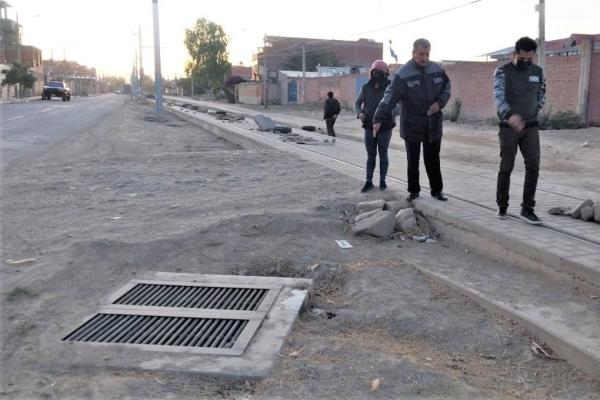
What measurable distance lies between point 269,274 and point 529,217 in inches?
94.6

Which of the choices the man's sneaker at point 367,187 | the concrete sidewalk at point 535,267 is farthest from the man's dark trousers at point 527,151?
the man's sneaker at point 367,187

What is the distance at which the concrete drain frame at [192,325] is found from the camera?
3113 millimetres

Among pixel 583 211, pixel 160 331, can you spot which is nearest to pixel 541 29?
pixel 583 211

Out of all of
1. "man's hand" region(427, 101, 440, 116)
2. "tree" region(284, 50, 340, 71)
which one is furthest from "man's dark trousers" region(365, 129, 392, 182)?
"tree" region(284, 50, 340, 71)

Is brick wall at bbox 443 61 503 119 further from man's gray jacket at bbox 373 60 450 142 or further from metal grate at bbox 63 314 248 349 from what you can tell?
metal grate at bbox 63 314 248 349

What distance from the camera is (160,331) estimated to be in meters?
3.56

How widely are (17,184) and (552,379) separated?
791 cm

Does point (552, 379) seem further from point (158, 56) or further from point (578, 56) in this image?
Result: point (158, 56)

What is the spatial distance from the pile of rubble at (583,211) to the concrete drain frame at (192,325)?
9.41 ft

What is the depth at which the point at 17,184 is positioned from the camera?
860 centimetres

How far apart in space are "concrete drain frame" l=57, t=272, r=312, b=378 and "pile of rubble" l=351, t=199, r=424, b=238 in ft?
4.60

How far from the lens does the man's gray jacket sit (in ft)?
19.8

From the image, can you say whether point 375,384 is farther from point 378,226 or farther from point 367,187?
point 367,187

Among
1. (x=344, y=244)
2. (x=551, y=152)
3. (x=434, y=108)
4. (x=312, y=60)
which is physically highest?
(x=312, y=60)
